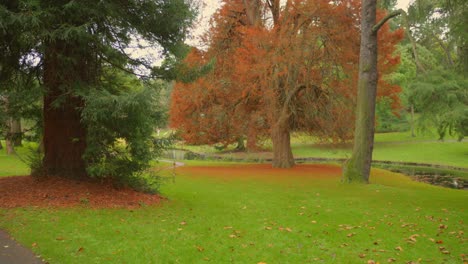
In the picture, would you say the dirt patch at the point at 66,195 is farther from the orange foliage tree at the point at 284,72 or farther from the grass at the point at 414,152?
the grass at the point at 414,152

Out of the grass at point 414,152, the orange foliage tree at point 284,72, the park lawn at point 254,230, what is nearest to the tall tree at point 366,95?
the park lawn at point 254,230

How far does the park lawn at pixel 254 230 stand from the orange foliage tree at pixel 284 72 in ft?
30.3

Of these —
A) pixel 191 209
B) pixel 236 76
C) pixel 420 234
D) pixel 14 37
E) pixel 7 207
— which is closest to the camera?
pixel 420 234

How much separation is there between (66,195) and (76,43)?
141 inches

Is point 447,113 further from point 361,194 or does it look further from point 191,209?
point 191,209

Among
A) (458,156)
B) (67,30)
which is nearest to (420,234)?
(67,30)

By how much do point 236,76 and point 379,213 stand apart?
13638 mm

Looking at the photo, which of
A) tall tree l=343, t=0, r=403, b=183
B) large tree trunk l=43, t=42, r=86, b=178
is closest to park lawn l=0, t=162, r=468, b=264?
large tree trunk l=43, t=42, r=86, b=178

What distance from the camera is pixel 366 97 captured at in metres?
13.6

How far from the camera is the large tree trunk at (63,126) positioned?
9367 mm

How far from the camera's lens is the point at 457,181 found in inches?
803

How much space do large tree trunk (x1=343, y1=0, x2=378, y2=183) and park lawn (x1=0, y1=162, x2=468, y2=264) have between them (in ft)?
9.12

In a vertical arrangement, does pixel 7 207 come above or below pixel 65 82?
below

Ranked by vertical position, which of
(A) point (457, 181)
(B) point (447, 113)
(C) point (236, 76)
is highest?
(C) point (236, 76)
